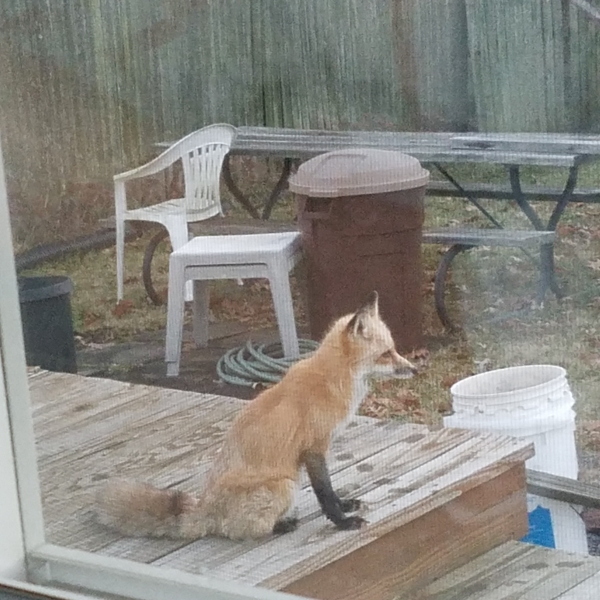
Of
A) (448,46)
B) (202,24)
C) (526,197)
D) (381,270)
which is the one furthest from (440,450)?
(202,24)

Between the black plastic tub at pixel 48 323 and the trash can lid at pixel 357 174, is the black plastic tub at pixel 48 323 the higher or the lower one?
the lower one

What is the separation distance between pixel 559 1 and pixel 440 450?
0.50 meters

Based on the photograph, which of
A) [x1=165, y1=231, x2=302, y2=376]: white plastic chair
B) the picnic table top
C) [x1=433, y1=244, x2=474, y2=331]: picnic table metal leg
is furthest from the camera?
[x1=165, y1=231, x2=302, y2=376]: white plastic chair

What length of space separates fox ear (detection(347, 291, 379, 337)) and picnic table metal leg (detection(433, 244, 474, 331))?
0.08 meters

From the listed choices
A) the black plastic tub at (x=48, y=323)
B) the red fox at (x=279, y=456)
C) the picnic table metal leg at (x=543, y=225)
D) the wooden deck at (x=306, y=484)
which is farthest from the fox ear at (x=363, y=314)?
the black plastic tub at (x=48, y=323)

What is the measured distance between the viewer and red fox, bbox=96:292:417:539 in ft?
4.05

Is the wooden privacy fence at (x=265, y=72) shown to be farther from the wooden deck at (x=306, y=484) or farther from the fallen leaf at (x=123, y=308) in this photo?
the wooden deck at (x=306, y=484)

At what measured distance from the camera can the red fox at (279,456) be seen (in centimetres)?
124

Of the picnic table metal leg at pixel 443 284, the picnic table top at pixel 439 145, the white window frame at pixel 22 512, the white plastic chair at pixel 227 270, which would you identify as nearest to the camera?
the picnic table top at pixel 439 145

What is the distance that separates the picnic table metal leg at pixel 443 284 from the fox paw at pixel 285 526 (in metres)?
0.35

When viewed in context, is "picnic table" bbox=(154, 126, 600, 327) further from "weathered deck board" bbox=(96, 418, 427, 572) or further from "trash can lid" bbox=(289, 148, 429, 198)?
"weathered deck board" bbox=(96, 418, 427, 572)

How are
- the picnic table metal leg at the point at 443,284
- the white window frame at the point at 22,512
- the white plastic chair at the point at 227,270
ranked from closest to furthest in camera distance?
the picnic table metal leg at the point at 443,284, the white plastic chair at the point at 227,270, the white window frame at the point at 22,512

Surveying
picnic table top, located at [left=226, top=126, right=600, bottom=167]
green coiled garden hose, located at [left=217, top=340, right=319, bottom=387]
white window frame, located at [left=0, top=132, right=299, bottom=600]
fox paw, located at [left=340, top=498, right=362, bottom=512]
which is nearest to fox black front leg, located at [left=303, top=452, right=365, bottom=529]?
fox paw, located at [left=340, top=498, right=362, bottom=512]

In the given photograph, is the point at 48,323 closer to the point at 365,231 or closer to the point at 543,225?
the point at 365,231
